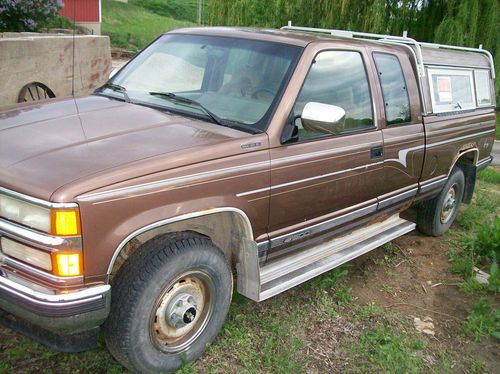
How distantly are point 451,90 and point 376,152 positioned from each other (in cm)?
173

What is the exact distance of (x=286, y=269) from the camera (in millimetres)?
3709

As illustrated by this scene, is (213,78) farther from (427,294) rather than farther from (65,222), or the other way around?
(427,294)

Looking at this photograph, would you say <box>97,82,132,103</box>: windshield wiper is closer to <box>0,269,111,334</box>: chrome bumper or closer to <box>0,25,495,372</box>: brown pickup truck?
<box>0,25,495,372</box>: brown pickup truck

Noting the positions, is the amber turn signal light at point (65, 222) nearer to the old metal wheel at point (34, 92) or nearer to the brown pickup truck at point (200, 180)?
the brown pickup truck at point (200, 180)

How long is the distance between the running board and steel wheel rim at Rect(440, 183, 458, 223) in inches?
41.6

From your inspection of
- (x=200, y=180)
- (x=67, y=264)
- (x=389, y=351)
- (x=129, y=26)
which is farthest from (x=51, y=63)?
(x=129, y=26)

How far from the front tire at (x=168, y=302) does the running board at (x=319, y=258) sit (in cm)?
36

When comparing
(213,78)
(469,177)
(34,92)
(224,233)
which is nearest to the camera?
(224,233)

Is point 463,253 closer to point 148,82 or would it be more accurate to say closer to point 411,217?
point 411,217

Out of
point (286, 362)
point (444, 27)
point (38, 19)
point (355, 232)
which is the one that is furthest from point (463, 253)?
point (38, 19)

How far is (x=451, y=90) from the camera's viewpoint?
5.32 m

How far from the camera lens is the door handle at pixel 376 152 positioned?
4082 millimetres

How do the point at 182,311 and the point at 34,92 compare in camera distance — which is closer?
the point at 182,311

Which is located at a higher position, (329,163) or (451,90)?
(451,90)
